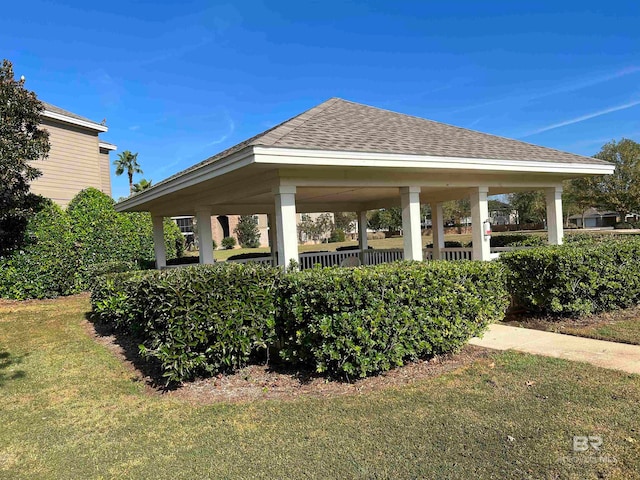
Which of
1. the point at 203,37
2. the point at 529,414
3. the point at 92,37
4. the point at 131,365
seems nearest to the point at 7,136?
the point at 92,37

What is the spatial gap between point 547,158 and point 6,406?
1042cm

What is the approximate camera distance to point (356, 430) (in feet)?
11.3

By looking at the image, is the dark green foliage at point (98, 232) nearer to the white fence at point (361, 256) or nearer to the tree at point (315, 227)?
the white fence at point (361, 256)

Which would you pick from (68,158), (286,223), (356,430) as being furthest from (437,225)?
(68,158)

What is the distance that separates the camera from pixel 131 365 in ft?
19.5

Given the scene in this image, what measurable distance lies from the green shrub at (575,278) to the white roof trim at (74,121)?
609 inches

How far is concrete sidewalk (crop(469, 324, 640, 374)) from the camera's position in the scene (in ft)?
15.4

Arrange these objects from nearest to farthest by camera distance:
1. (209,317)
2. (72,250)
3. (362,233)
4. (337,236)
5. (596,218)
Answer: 1. (209,317)
2. (72,250)
3. (362,233)
4. (337,236)
5. (596,218)

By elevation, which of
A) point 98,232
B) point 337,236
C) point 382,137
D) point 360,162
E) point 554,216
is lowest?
point 337,236

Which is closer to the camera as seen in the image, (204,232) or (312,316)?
(312,316)

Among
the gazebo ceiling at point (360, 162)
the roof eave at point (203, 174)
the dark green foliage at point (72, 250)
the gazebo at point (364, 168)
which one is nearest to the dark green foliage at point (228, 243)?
the dark green foliage at point (72, 250)

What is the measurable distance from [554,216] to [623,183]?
32.7m

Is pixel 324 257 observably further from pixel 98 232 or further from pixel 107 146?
pixel 107 146

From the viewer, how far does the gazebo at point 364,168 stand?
21.0 ft
